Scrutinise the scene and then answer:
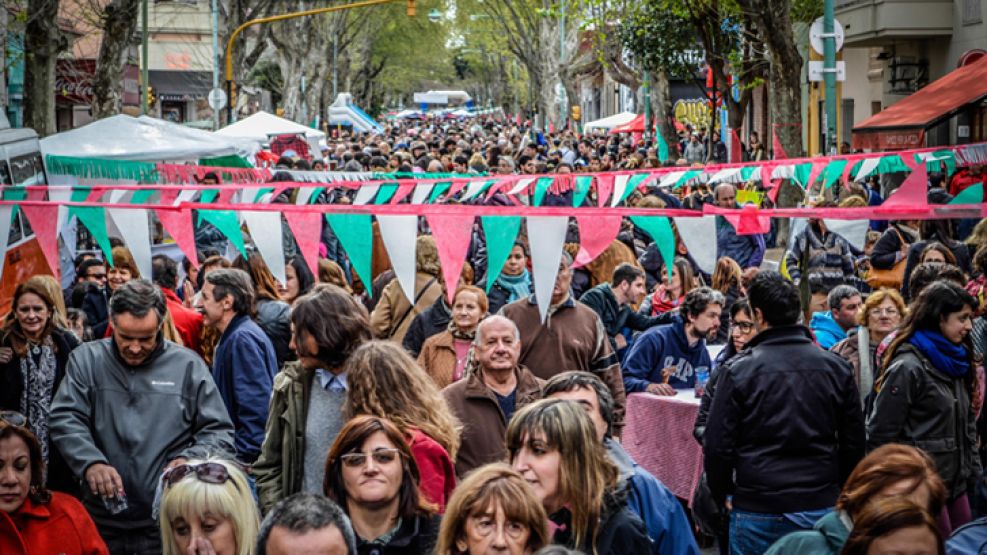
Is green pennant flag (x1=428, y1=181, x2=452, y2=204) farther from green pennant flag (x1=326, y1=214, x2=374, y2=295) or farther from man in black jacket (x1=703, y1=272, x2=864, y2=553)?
man in black jacket (x1=703, y1=272, x2=864, y2=553)

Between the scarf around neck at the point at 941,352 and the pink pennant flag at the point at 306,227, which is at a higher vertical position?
the pink pennant flag at the point at 306,227

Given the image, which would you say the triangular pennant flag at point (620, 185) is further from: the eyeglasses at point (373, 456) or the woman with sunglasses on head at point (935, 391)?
the eyeglasses at point (373, 456)

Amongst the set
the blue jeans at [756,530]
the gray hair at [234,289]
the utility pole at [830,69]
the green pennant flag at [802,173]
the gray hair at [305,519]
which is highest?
the utility pole at [830,69]

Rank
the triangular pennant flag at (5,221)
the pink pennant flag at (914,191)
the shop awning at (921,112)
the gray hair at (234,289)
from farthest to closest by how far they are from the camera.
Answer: the shop awning at (921,112) < the triangular pennant flag at (5,221) < the pink pennant flag at (914,191) < the gray hair at (234,289)

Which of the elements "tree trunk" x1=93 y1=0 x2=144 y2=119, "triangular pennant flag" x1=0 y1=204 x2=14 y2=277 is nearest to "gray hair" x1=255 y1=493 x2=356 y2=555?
"triangular pennant flag" x1=0 y1=204 x2=14 y2=277

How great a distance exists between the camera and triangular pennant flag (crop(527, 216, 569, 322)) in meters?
7.37

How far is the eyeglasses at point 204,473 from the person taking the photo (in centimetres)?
452

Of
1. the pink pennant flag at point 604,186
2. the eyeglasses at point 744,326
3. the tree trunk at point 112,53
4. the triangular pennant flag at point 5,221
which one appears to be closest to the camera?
the eyeglasses at point 744,326

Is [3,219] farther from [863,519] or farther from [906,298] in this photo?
[906,298]

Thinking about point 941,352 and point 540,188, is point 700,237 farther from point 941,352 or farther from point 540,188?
point 540,188

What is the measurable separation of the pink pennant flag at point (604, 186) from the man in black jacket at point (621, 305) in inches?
212

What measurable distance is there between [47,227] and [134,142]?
36.7ft

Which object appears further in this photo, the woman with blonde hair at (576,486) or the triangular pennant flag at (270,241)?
the triangular pennant flag at (270,241)

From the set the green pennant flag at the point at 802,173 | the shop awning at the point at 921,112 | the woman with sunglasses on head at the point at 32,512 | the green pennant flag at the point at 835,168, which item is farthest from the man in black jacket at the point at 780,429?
the shop awning at the point at 921,112
